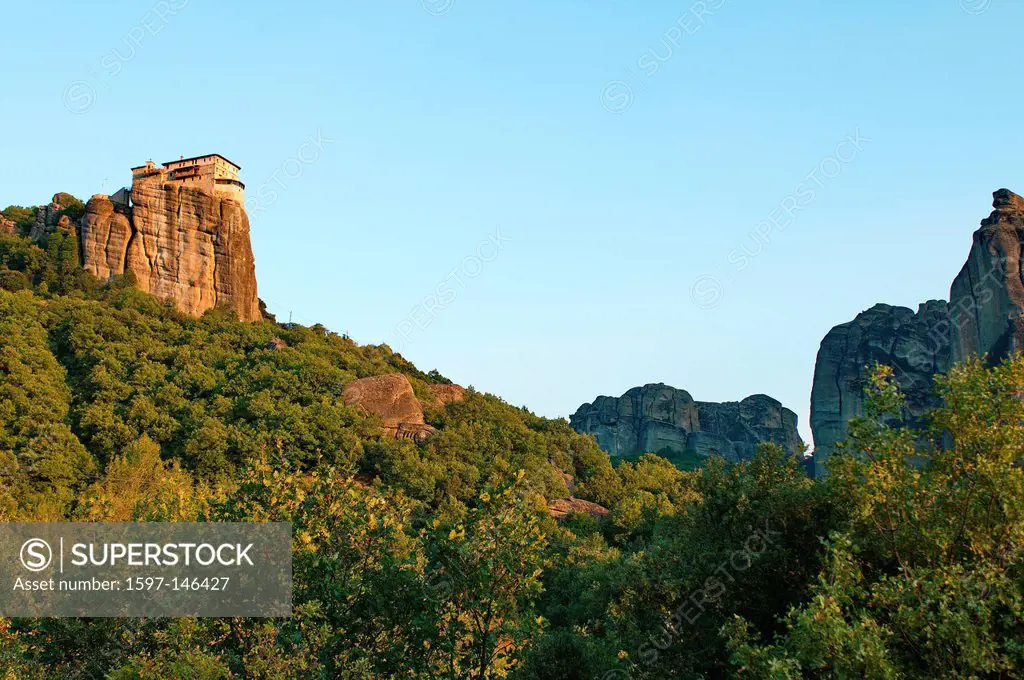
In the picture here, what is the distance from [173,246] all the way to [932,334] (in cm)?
10194

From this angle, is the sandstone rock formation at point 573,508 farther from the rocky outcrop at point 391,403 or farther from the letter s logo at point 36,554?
the letter s logo at point 36,554

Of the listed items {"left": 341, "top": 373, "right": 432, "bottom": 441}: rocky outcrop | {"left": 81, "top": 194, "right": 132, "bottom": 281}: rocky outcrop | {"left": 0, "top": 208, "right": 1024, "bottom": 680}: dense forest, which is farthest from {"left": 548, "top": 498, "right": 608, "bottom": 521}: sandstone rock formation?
{"left": 81, "top": 194, "right": 132, "bottom": 281}: rocky outcrop

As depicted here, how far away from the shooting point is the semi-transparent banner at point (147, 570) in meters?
19.3

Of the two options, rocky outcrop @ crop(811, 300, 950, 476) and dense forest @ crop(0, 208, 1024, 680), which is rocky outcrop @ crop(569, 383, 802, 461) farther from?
dense forest @ crop(0, 208, 1024, 680)

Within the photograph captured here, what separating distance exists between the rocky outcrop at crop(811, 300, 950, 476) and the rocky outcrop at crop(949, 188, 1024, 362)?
30431 mm

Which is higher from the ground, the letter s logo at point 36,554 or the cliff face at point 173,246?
the cliff face at point 173,246

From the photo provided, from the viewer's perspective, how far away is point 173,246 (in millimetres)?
90188

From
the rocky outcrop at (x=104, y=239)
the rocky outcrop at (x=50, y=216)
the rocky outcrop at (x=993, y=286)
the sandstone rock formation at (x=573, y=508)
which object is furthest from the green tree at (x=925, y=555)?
the rocky outcrop at (x=50, y=216)

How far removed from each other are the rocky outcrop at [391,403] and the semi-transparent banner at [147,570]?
150ft

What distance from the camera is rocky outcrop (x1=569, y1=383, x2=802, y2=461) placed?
176 m

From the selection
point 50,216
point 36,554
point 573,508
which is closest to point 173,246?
point 50,216

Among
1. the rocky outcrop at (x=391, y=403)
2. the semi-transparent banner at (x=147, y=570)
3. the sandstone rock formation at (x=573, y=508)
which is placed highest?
the rocky outcrop at (x=391, y=403)

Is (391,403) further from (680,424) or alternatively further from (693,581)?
(680,424)

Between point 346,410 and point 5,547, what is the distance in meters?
45.8
